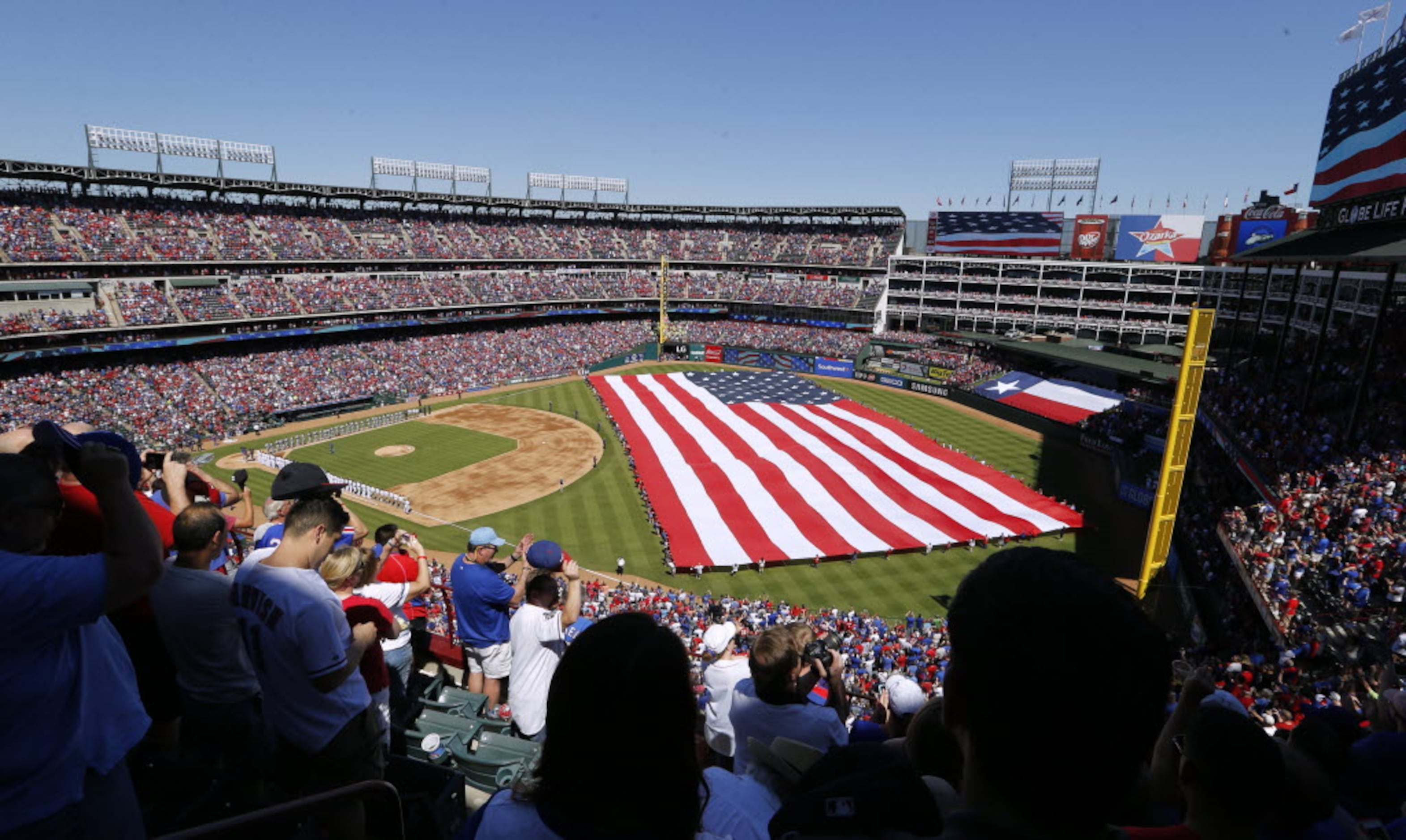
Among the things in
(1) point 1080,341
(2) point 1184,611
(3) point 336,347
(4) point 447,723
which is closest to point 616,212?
(3) point 336,347

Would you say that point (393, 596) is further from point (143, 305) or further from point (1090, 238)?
point (1090, 238)

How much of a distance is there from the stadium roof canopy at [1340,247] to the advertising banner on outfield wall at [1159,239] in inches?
1461

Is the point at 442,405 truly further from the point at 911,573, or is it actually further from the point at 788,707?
the point at 788,707

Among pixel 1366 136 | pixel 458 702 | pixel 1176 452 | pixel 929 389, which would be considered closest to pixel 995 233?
pixel 929 389

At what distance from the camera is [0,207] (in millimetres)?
42375

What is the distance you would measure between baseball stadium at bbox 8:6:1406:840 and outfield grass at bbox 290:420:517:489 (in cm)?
38

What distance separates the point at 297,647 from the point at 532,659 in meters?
2.00

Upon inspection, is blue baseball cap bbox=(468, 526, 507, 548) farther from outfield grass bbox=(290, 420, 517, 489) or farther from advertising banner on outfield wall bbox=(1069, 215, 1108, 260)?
advertising banner on outfield wall bbox=(1069, 215, 1108, 260)

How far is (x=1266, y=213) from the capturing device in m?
45.5

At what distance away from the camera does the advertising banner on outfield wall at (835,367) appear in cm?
6019

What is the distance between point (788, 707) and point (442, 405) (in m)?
49.1

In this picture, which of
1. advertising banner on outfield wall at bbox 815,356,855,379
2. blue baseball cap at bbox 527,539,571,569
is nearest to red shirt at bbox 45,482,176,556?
blue baseball cap at bbox 527,539,571,569

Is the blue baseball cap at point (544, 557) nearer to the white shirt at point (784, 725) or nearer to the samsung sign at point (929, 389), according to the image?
the white shirt at point (784, 725)

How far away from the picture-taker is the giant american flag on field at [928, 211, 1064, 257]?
6719 centimetres
